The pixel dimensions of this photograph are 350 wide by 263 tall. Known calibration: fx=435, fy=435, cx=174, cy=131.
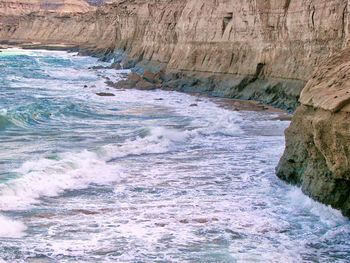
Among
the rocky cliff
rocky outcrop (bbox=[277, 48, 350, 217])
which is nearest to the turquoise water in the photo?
rocky outcrop (bbox=[277, 48, 350, 217])

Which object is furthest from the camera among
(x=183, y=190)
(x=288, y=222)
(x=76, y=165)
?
(x=76, y=165)

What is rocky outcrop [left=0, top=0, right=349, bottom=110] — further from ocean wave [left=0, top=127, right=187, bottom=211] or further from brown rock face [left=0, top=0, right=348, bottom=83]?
ocean wave [left=0, top=127, right=187, bottom=211]

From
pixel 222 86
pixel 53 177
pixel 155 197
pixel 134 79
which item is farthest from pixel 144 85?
pixel 155 197

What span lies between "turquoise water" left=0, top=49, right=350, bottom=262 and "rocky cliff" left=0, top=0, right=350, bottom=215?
1.82 feet

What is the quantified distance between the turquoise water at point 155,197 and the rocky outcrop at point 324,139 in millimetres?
250

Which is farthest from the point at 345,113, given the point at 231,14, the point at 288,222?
the point at 231,14

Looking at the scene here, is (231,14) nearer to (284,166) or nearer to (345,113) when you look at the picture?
(284,166)

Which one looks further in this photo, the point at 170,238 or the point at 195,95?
the point at 195,95

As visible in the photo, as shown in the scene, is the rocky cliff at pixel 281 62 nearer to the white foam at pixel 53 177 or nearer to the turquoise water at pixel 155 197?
the turquoise water at pixel 155 197

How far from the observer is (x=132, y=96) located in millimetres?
18844

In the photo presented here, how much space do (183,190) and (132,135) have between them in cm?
455

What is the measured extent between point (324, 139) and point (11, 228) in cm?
391

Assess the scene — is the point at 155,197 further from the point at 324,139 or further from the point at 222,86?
the point at 222,86

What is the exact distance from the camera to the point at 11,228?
16.9ft
